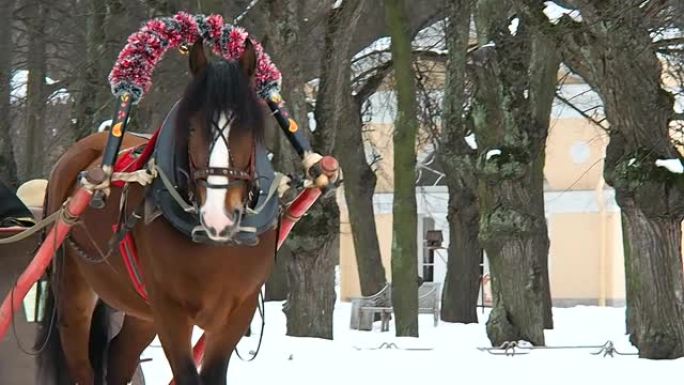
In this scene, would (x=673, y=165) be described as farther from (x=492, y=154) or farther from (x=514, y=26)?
(x=514, y=26)

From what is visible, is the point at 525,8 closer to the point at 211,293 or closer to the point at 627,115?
the point at 627,115

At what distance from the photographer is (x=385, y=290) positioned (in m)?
23.2

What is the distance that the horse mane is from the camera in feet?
18.5

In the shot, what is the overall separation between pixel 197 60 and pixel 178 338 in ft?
4.15

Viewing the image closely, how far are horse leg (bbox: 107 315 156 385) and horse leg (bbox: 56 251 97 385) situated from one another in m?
0.15

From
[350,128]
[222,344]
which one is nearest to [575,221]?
[350,128]

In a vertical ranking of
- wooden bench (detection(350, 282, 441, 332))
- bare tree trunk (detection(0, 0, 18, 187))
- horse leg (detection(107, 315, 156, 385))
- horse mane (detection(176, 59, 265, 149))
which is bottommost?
wooden bench (detection(350, 282, 441, 332))

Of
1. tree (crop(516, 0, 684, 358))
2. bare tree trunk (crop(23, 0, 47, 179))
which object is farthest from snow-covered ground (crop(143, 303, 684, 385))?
bare tree trunk (crop(23, 0, 47, 179))

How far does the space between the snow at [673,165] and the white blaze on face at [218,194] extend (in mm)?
7799

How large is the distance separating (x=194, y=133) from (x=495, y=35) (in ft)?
32.4

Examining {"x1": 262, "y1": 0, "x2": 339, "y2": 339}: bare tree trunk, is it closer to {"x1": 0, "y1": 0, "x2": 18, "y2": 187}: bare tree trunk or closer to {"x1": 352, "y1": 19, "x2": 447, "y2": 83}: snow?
{"x1": 0, "y1": 0, "x2": 18, "y2": 187}: bare tree trunk

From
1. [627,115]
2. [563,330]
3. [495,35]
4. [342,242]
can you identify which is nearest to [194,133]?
[627,115]

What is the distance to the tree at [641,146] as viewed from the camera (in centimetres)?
1257

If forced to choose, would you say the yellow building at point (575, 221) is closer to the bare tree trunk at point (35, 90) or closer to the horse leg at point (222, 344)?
the bare tree trunk at point (35, 90)
